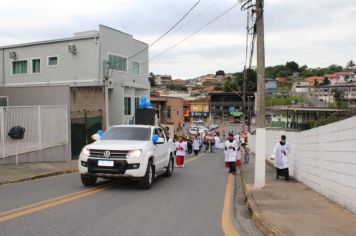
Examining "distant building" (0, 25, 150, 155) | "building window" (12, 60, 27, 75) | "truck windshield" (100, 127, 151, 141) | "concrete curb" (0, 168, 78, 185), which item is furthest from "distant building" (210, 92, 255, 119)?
"truck windshield" (100, 127, 151, 141)

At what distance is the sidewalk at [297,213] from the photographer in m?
6.91

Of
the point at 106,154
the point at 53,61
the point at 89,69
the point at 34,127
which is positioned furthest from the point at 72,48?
the point at 106,154

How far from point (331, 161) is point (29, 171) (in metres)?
10.3

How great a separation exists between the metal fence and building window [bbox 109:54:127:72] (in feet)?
46.0

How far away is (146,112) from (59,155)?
7255 millimetres

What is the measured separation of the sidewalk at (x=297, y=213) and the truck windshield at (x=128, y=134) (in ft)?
11.1

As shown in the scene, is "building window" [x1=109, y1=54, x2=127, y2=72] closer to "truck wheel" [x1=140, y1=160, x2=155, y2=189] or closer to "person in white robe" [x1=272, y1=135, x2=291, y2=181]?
"person in white robe" [x1=272, y1=135, x2=291, y2=181]

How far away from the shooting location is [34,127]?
61.1 ft

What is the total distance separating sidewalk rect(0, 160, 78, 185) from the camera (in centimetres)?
1352

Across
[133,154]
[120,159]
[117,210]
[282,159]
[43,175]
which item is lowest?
[43,175]

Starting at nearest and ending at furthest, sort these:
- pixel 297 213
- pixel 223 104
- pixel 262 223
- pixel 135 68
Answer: pixel 262 223 → pixel 297 213 → pixel 135 68 → pixel 223 104

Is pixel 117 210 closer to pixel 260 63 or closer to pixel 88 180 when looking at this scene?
pixel 88 180

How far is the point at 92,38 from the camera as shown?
3338cm

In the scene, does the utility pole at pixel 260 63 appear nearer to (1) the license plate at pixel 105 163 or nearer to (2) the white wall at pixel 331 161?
(2) the white wall at pixel 331 161
